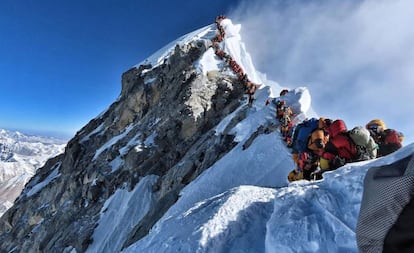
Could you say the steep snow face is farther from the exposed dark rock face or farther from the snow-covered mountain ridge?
the exposed dark rock face

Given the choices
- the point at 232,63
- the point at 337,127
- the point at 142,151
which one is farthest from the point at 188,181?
the point at 232,63

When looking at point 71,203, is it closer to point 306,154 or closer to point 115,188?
point 115,188

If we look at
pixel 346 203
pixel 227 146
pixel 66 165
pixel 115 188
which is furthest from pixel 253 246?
pixel 66 165

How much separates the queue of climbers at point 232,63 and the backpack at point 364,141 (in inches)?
620

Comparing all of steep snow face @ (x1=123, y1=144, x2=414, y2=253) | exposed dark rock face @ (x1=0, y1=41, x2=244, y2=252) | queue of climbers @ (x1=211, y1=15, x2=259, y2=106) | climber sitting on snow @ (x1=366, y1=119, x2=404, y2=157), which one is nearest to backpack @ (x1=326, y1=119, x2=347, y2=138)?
climber sitting on snow @ (x1=366, y1=119, x2=404, y2=157)

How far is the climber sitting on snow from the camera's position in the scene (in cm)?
979

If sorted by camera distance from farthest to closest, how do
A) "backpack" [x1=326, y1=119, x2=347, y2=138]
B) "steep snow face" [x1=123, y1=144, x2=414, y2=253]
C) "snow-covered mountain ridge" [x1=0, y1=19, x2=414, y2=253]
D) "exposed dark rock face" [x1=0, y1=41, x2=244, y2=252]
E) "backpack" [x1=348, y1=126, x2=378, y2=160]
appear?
"exposed dark rock face" [x1=0, y1=41, x2=244, y2=252] < "backpack" [x1=326, y1=119, x2=347, y2=138] < "backpack" [x1=348, y1=126, x2=378, y2=160] < "snow-covered mountain ridge" [x1=0, y1=19, x2=414, y2=253] < "steep snow face" [x1=123, y1=144, x2=414, y2=253]

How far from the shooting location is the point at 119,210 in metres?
26.8

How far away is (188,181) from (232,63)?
56.2 ft

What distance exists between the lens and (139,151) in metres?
31.1

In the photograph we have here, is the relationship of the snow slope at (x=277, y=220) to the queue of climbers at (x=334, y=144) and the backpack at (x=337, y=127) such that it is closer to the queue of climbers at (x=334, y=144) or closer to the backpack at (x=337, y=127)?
the queue of climbers at (x=334, y=144)

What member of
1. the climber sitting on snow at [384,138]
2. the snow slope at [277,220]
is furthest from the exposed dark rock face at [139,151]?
the snow slope at [277,220]

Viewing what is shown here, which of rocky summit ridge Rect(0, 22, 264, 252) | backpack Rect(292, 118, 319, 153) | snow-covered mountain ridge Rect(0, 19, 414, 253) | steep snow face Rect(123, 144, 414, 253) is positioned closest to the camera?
steep snow face Rect(123, 144, 414, 253)

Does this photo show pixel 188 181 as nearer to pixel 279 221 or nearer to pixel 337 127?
pixel 337 127
